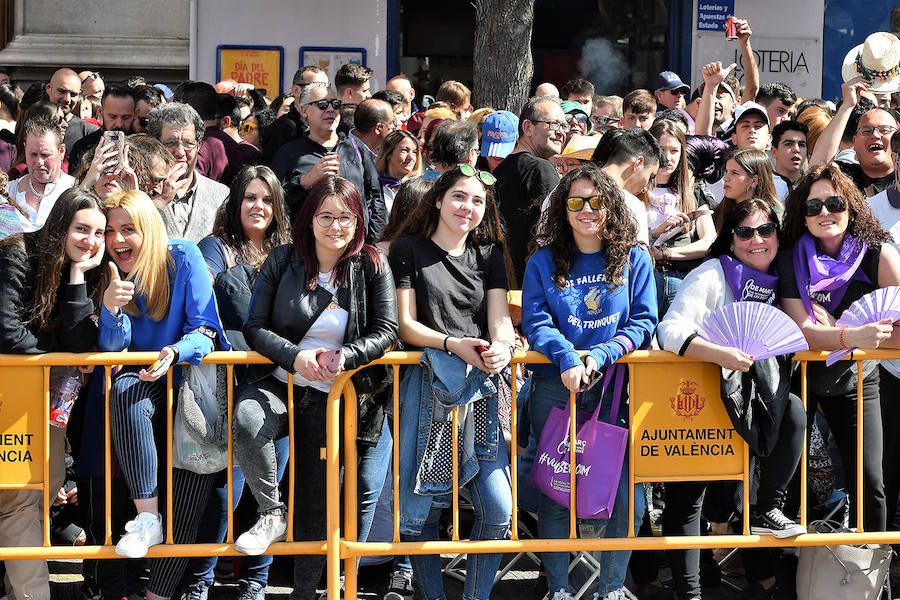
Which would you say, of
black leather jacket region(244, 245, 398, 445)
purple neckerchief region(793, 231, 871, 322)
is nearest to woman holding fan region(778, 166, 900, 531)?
purple neckerchief region(793, 231, 871, 322)

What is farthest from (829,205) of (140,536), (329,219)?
(140,536)

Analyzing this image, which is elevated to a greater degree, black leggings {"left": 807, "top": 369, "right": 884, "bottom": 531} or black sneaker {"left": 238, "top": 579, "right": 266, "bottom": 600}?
black leggings {"left": 807, "top": 369, "right": 884, "bottom": 531}

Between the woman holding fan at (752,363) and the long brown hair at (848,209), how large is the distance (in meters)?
0.11

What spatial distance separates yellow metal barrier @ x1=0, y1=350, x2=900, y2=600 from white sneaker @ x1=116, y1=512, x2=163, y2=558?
5cm

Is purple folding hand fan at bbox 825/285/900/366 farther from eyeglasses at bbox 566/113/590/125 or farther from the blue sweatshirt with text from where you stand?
eyeglasses at bbox 566/113/590/125

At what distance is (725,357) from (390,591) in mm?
2039

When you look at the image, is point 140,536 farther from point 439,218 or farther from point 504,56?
point 504,56

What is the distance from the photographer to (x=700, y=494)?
17.1 ft

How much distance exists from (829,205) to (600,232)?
1088 millimetres

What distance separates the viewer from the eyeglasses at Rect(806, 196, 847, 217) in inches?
206

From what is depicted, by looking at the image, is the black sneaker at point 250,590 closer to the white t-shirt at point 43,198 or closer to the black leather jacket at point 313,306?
the black leather jacket at point 313,306

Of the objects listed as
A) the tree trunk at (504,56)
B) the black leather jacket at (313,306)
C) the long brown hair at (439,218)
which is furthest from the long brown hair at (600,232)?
the tree trunk at (504,56)

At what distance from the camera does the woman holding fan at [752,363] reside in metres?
5.04

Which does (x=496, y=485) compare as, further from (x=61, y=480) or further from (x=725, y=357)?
(x=61, y=480)
